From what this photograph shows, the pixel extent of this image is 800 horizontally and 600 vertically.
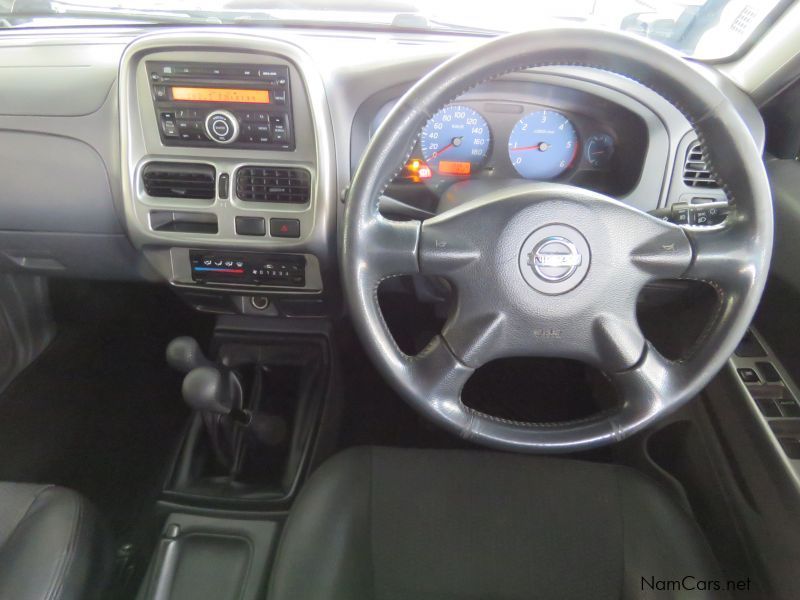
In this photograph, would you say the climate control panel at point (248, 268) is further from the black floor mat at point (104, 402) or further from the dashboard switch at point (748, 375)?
the dashboard switch at point (748, 375)

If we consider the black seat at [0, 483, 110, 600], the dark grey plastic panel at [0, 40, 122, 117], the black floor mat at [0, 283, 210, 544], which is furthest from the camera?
the black floor mat at [0, 283, 210, 544]

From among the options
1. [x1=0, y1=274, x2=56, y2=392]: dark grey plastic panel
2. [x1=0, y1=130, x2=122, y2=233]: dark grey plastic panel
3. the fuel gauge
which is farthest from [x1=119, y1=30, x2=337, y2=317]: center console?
[x1=0, y1=274, x2=56, y2=392]: dark grey plastic panel

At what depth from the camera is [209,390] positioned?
51.3 inches

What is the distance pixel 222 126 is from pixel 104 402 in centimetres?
101

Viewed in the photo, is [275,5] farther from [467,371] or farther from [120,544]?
[120,544]

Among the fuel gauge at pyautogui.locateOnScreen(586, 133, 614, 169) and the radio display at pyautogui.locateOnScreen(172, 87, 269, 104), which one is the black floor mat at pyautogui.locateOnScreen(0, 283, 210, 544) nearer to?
the radio display at pyautogui.locateOnScreen(172, 87, 269, 104)

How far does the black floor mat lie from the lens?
5.36 ft

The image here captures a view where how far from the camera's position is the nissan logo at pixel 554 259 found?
3.06ft

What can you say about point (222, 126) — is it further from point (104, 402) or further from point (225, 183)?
point (104, 402)

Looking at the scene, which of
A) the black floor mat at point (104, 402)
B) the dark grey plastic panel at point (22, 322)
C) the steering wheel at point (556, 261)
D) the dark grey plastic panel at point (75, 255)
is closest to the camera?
the steering wheel at point (556, 261)

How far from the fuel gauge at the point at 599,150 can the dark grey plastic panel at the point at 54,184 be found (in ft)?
3.39

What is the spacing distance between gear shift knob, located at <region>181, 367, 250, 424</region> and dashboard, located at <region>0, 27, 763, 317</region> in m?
0.20

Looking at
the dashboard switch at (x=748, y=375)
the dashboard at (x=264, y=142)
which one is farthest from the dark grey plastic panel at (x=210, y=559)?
the dashboard switch at (x=748, y=375)

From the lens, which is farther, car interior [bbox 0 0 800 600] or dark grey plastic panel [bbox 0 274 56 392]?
dark grey plastic panel [bbox 0 274 56 392]
